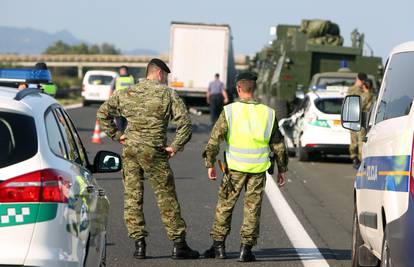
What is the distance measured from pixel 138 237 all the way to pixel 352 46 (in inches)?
1074

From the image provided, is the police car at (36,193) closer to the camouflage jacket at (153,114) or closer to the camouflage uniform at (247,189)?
the camouflage jacket at (153,114)

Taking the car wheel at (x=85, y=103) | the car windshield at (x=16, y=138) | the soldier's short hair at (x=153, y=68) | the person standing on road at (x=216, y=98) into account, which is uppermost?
the car windshield at (x=16, y=138)

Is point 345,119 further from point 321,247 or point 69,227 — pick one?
point 69,227

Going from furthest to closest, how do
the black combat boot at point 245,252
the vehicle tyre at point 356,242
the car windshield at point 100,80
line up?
the car windshield at point 100,80
the black combat boot at point 245,252
the vehicle tyre at point 356,242

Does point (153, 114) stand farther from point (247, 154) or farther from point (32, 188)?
point (32, 188)

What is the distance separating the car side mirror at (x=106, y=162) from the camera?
316 inches

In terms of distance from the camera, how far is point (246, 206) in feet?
34.7

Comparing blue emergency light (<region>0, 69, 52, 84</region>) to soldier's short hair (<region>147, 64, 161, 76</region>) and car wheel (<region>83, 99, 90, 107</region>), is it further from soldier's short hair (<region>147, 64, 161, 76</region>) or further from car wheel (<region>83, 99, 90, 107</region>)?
car wheel (<region>83, 99, 90, 107</region>)

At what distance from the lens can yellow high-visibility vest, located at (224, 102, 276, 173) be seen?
34.6 ft

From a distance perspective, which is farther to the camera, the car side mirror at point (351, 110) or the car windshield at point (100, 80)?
the car windshield at point (100, 80)

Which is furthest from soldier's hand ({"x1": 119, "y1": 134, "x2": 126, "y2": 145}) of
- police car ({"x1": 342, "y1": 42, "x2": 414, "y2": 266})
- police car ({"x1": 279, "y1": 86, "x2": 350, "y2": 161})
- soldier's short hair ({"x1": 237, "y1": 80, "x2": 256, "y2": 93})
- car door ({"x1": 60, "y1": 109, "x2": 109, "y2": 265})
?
police car ({"x1": 279, "y1": 86, "x2": 350, "y2": 161})

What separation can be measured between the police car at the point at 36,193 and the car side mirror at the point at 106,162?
3.95 ft

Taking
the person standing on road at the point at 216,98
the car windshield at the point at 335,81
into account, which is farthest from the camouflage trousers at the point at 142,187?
the person standing on road at the point at 216,98

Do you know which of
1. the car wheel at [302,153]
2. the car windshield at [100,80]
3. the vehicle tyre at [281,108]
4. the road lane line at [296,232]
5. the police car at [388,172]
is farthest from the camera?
the car windshield at [100,80]
